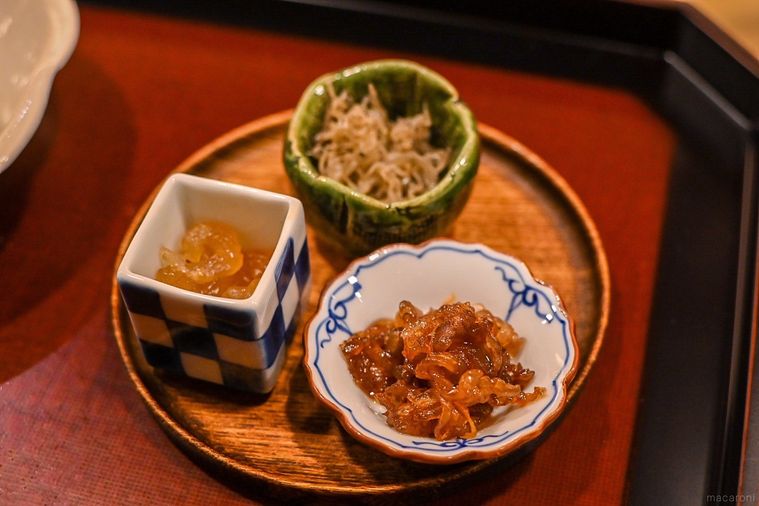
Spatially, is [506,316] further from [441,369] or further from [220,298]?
[220,298]

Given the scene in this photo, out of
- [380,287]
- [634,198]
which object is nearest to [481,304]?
[380,287]

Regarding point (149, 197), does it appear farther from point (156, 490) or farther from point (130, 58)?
point (156, 490)

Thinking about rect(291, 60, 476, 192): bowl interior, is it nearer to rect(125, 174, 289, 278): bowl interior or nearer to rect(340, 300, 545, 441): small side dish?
rect(125, 174, 289, 278): bowl interior

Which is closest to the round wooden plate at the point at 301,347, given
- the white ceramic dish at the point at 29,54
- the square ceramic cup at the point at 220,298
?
the square ceramic cup at the point at 220,298

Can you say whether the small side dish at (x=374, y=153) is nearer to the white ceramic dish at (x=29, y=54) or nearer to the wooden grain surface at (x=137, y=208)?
the wooden grain surface at (x=137, y=208)

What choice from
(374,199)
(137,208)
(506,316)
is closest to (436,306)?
(506,316)

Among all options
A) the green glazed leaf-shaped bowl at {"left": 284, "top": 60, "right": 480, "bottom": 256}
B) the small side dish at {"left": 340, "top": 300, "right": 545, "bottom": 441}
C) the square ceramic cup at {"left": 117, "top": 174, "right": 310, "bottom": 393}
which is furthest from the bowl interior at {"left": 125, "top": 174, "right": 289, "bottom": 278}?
the small side dish at {"left": 340, "top": 300, "right": 545, "bottom": 441}
